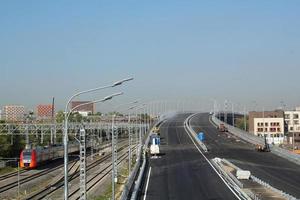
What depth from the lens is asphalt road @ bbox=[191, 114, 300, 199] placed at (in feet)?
207

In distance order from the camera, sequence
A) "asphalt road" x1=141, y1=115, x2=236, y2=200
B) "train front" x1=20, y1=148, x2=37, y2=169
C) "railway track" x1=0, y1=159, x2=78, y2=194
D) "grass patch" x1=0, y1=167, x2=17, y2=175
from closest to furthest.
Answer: "asphalt road" x1=141, y1=115, x2=236, y2=200 → "railway track" x1=0, y1=159, x2=78, y2=194 → "grass patch" x1=0, y1=167, x2=17, y2=175 → "train front" x1=20, y1=148, x2=37, y2=169

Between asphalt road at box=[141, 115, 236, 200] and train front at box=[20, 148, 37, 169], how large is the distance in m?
16.8

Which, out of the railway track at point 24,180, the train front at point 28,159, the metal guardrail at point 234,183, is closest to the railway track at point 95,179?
the railway track at point 24,180

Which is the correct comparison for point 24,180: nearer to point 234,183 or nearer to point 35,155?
point 35,155

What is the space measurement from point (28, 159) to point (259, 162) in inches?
1312

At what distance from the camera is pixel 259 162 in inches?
3561

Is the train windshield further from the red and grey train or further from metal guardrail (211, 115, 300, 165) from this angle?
metal guardrail (211, 115, 300, 165)

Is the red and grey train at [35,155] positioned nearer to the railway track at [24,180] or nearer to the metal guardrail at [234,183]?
the railway track at [24,180]

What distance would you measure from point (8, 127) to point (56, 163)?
1539cm

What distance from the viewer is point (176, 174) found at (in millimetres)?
72750

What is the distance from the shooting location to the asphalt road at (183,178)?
5212 centimetres

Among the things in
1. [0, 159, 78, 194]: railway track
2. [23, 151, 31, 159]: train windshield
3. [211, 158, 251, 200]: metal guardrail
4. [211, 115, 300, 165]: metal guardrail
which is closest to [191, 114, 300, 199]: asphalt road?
[211, 115, 300, 165]: metal guardrail

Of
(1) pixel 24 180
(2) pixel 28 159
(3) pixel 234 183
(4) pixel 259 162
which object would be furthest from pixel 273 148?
(3) pixel 234 183

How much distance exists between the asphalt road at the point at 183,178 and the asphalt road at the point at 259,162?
482cm
